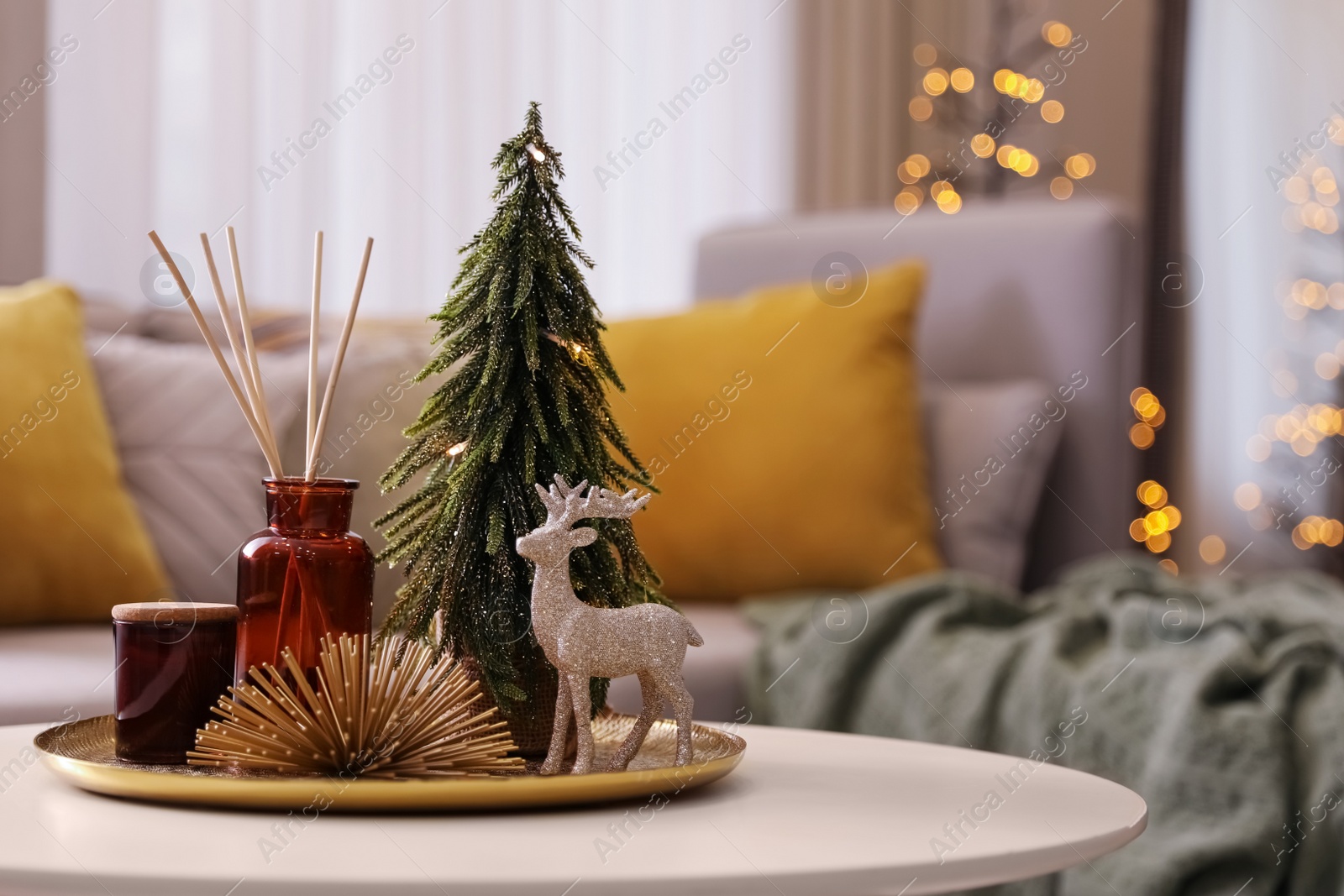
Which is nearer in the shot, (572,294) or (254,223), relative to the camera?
(572,294)

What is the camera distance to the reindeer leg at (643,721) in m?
0.71

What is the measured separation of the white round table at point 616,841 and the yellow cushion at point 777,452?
1058 millimetres

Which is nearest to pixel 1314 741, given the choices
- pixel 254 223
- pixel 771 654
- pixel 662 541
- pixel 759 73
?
pixel 771 654

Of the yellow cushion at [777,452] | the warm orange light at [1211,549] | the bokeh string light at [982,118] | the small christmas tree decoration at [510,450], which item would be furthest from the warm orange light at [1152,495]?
the small christmas tree decoration at [510,450]

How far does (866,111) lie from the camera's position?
129 inches

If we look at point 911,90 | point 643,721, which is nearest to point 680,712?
point 643,721

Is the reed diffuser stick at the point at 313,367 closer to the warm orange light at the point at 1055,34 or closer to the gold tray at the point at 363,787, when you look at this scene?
the gold tray at the point at 363,787

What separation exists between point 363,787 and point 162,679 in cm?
17

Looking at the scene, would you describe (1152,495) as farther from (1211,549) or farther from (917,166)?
(917,166)

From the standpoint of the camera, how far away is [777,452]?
1840mm

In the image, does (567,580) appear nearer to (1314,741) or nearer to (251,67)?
(1314,741)

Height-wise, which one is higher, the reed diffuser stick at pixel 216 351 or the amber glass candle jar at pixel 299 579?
the reed diffuser stick at pixel 216 351

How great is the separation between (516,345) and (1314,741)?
0.89 m

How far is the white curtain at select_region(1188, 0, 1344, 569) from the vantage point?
2879 mm
